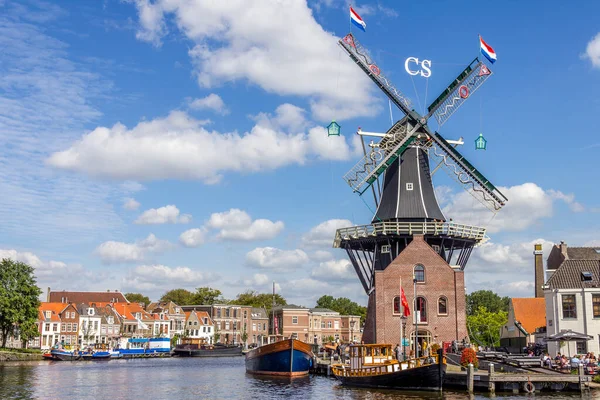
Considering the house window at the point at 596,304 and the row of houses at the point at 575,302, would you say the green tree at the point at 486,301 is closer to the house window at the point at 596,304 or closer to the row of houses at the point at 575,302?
the row of houses at the point at 575,302

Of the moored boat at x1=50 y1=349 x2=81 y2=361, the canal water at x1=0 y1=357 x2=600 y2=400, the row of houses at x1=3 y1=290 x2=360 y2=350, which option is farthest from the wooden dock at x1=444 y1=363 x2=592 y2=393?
the row of houses at x1=3 y1=290 x2=360 y2=350

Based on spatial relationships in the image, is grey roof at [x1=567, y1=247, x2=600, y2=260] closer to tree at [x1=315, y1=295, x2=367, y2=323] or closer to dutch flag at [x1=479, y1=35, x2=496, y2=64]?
dutch flag at [x1=479, y1=35, x2=496, y2=64]

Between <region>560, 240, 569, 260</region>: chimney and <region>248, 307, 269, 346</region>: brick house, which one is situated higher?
<region>560, 240, 569, 260</region>: chimney

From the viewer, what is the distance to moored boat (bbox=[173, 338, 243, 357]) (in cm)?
10669

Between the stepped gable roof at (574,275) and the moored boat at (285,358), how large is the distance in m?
19.9

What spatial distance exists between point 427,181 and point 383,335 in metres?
13.7

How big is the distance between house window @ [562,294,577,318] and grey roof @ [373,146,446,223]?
40.3ft

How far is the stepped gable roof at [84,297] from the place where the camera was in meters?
128

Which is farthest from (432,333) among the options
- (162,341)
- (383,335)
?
(162,341)

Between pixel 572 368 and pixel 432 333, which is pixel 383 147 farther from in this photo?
pixel 572 368

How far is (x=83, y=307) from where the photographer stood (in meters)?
113

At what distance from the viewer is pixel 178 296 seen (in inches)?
6063

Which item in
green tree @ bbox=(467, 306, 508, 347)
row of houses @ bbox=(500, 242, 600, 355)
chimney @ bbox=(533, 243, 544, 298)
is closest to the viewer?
row of houses @ bbox=(500, 242, 600, 355)

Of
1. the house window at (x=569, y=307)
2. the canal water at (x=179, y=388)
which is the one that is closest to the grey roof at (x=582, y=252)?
the house window at (x=569, y=307)
